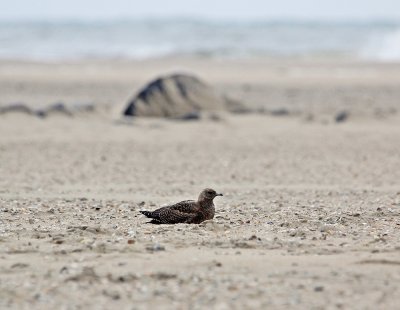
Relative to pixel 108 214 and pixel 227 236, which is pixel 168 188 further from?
pixel 227 236

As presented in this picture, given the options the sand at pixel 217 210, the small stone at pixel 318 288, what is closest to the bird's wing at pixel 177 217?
the sand at pixel 217 210

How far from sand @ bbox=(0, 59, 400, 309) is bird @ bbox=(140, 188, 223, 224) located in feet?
0.43

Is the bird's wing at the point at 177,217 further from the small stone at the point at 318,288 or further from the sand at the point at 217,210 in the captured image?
the small stone at the point at 318,288

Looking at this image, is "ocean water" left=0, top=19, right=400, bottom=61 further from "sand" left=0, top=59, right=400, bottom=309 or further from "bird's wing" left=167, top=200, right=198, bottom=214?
"bird's wing" left=167, top=200, right=198, bottom=214

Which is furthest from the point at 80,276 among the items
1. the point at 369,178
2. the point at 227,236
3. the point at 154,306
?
the point at 369,178

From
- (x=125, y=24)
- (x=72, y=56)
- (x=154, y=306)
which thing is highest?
(x=125, y=24)

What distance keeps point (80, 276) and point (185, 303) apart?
95 centimetres

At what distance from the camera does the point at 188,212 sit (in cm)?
941

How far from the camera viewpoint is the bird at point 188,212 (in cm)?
938

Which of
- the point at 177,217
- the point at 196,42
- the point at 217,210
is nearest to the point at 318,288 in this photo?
the point at 177,217

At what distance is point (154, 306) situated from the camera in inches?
256

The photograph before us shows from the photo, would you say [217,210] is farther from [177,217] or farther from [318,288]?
[318,288]

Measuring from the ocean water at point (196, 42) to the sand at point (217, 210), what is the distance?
32972mm

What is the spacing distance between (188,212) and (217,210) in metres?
1.06
